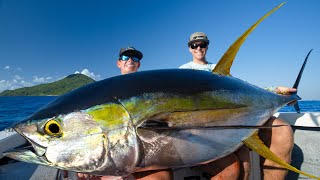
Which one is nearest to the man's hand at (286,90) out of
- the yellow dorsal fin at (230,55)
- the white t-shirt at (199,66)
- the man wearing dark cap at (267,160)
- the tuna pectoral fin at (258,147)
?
the man wearing dark cap at (267,160)

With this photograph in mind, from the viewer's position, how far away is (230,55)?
2.06m

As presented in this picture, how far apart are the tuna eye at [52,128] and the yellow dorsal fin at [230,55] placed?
1220 mm

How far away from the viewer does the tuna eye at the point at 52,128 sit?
1.40 meters

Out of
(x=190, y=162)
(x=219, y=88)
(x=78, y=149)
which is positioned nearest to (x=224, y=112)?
(x=219, y=88)

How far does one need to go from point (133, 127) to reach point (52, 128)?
0.43 metres

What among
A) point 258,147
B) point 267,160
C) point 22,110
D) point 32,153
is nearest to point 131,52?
point 267,160

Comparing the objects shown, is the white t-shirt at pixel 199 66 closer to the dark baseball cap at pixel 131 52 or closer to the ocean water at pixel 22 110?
the dark baseball cap at pixel 131 52

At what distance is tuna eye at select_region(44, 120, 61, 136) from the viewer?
140cm

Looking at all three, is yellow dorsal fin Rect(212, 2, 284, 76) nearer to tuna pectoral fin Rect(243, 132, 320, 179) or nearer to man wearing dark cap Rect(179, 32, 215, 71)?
tuna pectoral fin Rect(243, 132, 320, 179)

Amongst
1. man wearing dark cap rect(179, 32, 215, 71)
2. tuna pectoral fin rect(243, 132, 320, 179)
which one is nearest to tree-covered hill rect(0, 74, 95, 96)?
man wearing dark cap rect(179, 32, 215, 71)

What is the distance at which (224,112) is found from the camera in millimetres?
1687

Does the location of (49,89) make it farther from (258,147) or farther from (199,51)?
(258,147)

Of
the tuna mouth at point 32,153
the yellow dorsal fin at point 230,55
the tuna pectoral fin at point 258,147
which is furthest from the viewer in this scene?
the yellow dorsal fin at point 230,55

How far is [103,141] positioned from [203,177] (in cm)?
127
